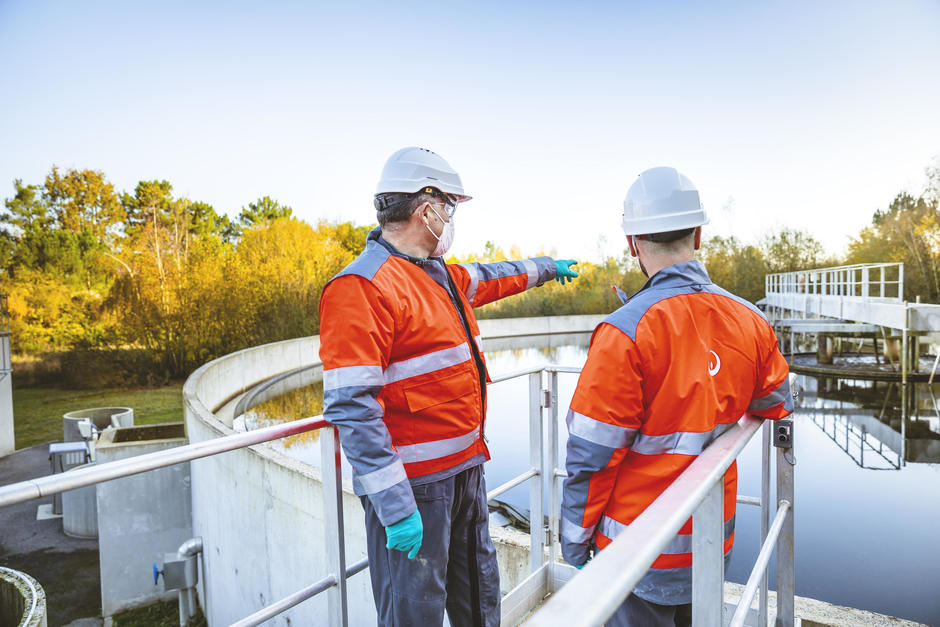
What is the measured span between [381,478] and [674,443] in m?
0.73

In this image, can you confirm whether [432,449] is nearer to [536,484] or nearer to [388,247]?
[388,247]

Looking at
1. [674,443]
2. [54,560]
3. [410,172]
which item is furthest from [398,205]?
[54,560]

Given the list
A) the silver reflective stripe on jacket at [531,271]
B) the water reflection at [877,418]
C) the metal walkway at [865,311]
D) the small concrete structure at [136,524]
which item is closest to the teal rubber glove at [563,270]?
the silver reflective stripe on jacket at [531,271]

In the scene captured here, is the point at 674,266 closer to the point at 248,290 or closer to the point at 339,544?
the point at 339,544

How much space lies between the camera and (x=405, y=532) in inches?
59.7

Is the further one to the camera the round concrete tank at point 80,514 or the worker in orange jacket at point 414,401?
the round concrete tank at point 80,514

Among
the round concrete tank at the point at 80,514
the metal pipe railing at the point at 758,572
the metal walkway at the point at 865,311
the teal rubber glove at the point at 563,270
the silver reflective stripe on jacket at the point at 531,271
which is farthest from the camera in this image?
the metal walkway at the point at 865,311

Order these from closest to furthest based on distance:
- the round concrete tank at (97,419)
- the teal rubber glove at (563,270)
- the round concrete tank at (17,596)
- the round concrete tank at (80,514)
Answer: the teal rubber glove at (563,270) < the round concrete tank at (17,596) < the round concrete tank at (80,514) < the round concrete tank at (97,419)

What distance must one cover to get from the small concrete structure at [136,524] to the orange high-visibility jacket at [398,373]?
7774 millimetres

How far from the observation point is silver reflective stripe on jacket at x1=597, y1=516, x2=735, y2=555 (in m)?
1.40

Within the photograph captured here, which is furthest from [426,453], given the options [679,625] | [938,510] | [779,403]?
[938,510]

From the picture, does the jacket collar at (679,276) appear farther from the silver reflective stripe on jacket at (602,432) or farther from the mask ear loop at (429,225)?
the mask ear loop at (429,225)

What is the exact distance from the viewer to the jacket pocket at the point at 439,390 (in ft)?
5.45

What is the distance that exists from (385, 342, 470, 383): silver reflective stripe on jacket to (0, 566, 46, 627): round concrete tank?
8113 millimetres
